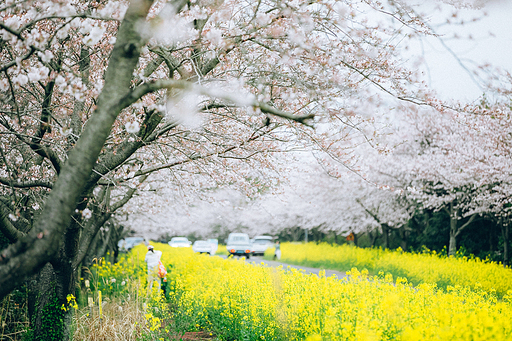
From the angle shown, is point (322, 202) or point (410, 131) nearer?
point (410, 131)

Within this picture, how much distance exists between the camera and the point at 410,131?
16.6 meters

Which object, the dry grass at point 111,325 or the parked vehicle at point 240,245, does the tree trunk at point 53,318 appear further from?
the parked vehicle at point 240,245

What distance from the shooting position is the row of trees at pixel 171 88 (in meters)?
2.86

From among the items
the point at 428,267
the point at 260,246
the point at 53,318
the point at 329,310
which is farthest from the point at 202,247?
the point at 329,310

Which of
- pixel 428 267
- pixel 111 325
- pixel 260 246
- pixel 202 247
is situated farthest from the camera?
pixel 260 246

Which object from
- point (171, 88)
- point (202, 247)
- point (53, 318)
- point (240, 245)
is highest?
point (171, 88)

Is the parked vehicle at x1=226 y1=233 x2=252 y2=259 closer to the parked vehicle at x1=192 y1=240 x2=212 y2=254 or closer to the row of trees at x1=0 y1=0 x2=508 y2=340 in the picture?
the parked vehicle at x1=192 y1=240 x2=212 y2=254

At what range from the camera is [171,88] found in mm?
3773

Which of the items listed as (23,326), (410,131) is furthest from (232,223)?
(23,326)

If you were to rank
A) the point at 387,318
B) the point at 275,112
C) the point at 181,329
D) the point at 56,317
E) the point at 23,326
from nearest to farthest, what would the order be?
the point at 275,112, the point at 387,318, the point at 181,329, the point at 56,317, the point at 23,326

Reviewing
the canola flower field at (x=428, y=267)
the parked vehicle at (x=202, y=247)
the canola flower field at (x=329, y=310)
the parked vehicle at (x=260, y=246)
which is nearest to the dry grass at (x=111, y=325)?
the canola flower field at (x=329, y=310)

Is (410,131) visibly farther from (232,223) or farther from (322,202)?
(232,223)

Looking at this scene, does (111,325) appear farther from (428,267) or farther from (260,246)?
(260,246)

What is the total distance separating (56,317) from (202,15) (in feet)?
17.2
